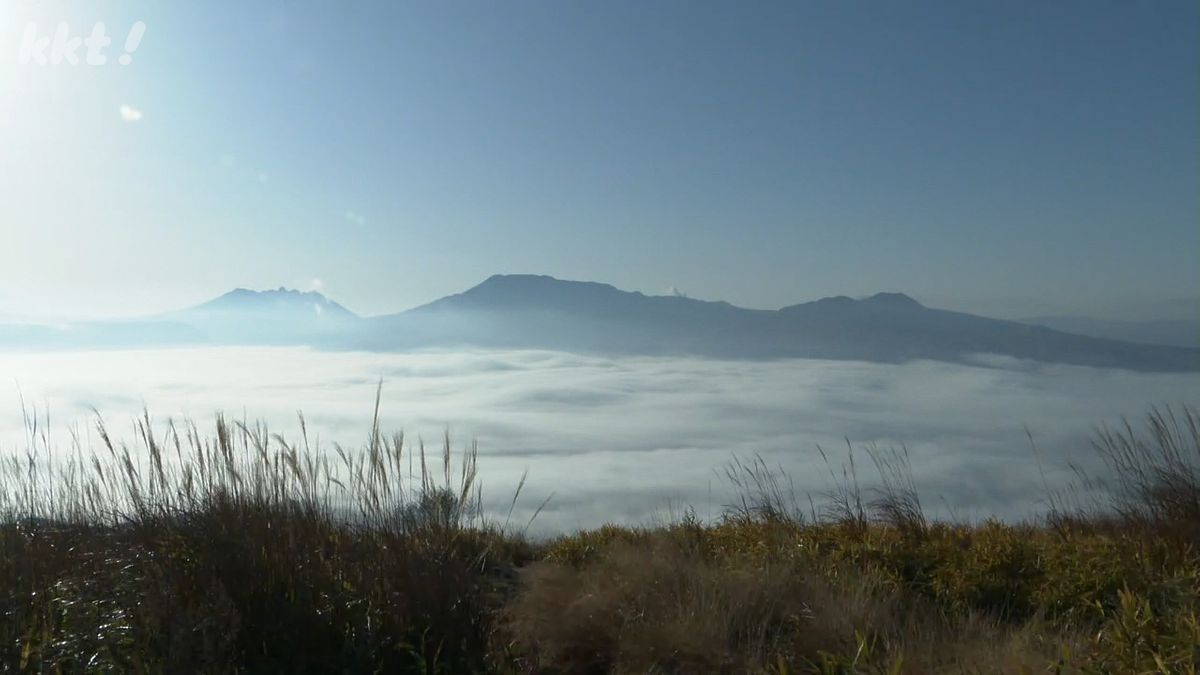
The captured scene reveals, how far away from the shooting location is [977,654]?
4.09m

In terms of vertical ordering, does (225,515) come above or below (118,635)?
above

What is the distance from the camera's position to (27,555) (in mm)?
5172

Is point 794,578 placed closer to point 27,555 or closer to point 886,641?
point 886,641

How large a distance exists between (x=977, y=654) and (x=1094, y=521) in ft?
14.7

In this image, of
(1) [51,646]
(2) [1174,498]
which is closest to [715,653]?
(1) [51,646]

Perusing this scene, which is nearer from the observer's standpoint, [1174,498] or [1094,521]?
[1174,498]

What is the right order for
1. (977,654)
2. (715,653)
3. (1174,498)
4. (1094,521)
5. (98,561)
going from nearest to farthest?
(977,654), (715,653), (98,561), (1174,498), (1094,521)

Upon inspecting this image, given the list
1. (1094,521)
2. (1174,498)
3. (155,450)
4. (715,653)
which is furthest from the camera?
(1094,521)

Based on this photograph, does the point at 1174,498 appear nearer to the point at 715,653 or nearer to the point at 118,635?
the point at 715,653

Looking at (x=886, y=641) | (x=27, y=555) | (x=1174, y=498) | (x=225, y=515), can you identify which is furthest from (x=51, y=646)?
(x=1174, y=498)

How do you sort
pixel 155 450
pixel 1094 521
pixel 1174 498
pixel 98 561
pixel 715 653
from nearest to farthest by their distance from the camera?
pixel 715 653, pixel 98 561, pixel 155 450, pixel 1174 498, pixel 1094 521

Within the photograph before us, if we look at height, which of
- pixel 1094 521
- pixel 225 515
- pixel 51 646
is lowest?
pixel 1094 521

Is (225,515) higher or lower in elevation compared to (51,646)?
higher

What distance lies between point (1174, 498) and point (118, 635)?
7.15 metres
